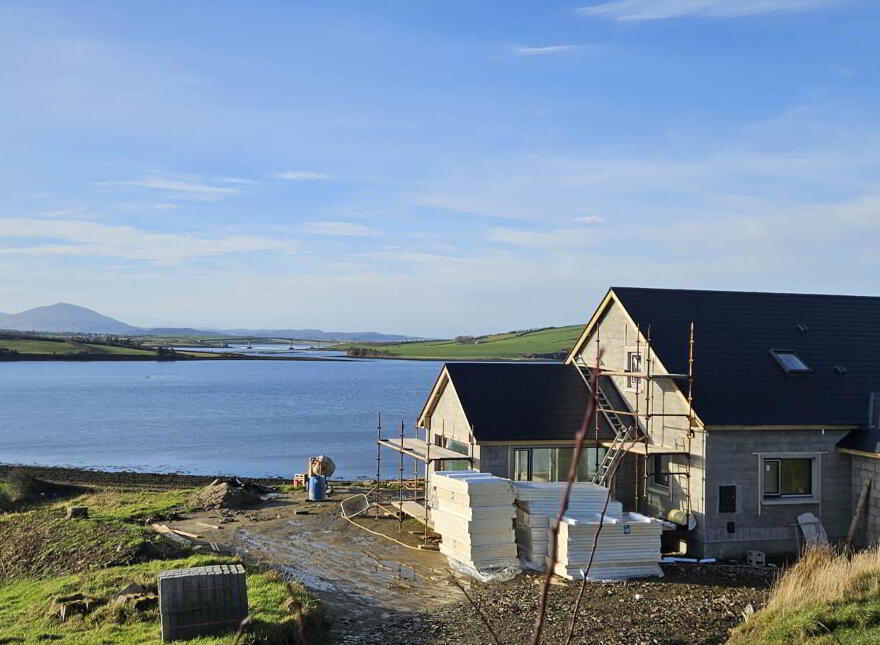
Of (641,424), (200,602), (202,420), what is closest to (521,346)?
(202,420)

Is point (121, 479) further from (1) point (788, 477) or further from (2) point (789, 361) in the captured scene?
(1) point (788, 477)

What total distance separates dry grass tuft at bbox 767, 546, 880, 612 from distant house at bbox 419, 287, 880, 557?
457cm

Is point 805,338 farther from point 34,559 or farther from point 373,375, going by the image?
point 373,375

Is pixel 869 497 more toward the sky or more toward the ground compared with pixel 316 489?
more toward the sky

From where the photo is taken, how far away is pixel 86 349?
173875 millimetres

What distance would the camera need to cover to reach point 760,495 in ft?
73.3

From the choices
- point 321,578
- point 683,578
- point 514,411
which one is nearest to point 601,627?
point 683,578

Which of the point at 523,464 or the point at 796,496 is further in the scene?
the point at 523,464

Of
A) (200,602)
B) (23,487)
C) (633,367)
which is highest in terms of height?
(633,367)

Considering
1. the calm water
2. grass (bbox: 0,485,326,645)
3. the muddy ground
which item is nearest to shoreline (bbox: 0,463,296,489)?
the calm water

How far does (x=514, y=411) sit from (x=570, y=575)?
6.06 metres

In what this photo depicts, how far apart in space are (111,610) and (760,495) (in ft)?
51.4

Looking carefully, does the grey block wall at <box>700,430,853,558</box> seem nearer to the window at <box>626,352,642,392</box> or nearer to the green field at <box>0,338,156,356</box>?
the window at <box>626,352,642,392</box>

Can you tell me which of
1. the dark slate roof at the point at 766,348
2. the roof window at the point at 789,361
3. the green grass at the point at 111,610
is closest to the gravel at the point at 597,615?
the green grass at the point at 111,610
